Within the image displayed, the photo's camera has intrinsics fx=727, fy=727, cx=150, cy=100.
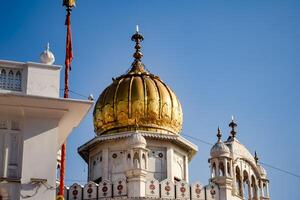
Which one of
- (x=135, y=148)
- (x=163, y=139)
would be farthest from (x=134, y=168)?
(x=163, y=139)

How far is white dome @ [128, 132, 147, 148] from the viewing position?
22266 mm

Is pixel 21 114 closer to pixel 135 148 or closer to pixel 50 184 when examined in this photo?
pixel 50 184

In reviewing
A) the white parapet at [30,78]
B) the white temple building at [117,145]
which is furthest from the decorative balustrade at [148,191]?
the white parapet at [30,78]

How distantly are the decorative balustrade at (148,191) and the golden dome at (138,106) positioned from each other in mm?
3460

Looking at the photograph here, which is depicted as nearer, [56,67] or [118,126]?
[56,67]

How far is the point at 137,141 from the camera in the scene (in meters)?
22.3

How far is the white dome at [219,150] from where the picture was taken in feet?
76.2

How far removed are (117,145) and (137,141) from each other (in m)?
2.36

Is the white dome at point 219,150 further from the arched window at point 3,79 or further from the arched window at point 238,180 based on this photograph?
the arched window at point 3,79

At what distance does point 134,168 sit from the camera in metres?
21.5

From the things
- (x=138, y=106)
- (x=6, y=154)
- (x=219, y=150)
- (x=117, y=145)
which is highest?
(x=138, y=106)

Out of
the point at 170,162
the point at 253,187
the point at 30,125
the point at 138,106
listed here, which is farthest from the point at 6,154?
the point at 253,187

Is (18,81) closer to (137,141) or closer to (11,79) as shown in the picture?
(11,79)

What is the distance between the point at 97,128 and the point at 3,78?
41.0ft
